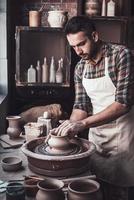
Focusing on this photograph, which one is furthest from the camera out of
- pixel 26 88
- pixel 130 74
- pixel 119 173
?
pixel 26 88

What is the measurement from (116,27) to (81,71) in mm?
1736

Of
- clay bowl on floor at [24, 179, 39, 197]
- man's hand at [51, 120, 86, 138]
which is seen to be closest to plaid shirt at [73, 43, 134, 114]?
man's hand at [51, 120, 86, 138]

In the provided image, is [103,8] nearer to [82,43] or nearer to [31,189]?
[82,43]

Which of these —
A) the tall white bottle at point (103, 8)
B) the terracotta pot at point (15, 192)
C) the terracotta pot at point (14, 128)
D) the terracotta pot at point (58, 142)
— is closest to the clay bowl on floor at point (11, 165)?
the terracotta pot at point (58, 142)

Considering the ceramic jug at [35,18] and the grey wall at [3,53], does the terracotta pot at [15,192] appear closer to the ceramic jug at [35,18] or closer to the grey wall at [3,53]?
the grey wall at [3,53]

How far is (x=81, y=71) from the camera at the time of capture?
297 centimetres

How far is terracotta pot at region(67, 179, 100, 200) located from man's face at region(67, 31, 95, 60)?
3.83 ft

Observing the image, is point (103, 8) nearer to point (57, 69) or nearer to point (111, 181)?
point (57, 69)

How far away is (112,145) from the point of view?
287cm

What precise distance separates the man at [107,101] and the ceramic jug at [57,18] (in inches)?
54.9

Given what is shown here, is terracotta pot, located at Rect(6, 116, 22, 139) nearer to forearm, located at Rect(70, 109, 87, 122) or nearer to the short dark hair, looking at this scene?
forearm, located at Rect(70, 109, 87, 122)

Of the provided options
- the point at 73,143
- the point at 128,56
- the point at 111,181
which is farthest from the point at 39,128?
the point at 128,56

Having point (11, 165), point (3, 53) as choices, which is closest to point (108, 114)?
point (11, 165)

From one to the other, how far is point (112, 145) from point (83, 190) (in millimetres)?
1119
